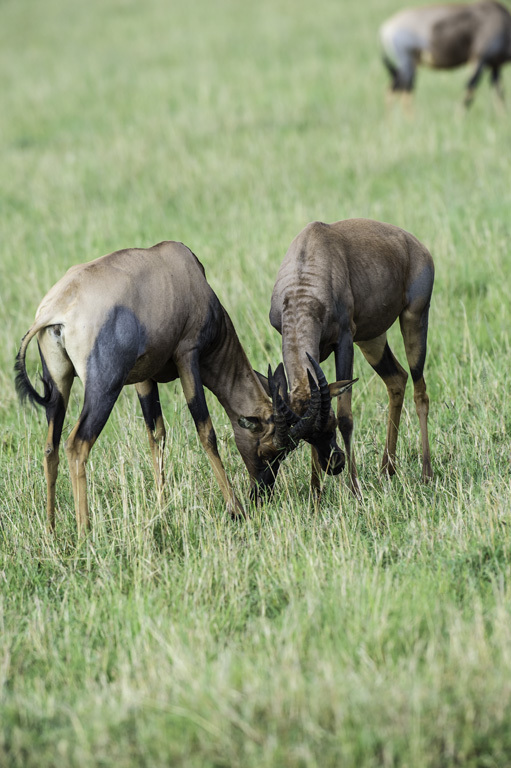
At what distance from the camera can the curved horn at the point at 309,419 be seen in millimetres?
4969

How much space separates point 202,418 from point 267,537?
955 millimetres

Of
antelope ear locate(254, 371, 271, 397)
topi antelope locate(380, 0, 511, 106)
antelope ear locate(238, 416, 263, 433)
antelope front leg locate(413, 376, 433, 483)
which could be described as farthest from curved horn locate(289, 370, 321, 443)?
topi antelope locate(380, 0, 511, 106)

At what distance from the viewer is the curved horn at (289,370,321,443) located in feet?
16.3

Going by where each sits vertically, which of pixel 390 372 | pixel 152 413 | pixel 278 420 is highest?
pixel 278 420

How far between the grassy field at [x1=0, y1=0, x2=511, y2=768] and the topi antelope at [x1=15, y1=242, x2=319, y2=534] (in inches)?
11.4

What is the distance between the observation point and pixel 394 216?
9.61 metres

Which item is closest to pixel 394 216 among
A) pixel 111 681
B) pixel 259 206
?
pixel 259 206

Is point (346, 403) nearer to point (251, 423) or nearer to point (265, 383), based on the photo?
point (265, 383)

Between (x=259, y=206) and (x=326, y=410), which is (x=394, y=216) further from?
(x=326, y=410)

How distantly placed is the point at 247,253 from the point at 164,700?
5.99 metres

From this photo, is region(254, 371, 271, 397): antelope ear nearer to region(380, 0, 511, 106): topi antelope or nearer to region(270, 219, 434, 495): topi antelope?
region(270, 219, 434, 495): topi antelope

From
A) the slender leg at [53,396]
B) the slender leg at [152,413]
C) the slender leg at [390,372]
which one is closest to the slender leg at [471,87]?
the slender leg at [390,372]

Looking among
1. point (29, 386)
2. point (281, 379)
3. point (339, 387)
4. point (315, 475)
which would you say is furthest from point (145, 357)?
point (315, 475)

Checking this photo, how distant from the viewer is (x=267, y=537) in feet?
15.7
